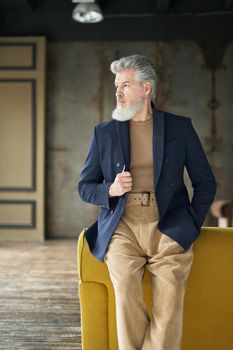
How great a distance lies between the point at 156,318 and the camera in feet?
6.16

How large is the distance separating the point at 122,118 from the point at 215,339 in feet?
3.30

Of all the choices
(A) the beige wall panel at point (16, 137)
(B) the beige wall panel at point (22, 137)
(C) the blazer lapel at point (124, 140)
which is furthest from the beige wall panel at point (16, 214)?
(C) the blazer lapel at point (124, 140)

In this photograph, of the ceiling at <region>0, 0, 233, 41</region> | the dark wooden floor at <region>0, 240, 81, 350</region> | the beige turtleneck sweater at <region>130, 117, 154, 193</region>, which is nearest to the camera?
the beige turtleneck sweater at <region>130, 117, 154, 193</region>

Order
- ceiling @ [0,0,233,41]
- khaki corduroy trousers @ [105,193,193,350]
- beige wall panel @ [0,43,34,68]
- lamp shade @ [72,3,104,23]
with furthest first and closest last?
1. ceiling @ [0,0,233,41]
2. beige wall panel @ [0,43,34,68]
3. lamp shade @ [72,3,104,23]
4. khaki corduroy trousers @ [105,193,193,350]

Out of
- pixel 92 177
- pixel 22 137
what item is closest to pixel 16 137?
pixel 22 137

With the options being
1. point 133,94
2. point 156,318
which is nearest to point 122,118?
point 133,94

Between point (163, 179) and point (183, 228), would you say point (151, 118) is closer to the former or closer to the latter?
point (163, 179)

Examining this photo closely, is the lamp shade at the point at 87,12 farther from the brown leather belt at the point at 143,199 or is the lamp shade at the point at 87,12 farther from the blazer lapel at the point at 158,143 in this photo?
the brown leather belt at the point at 143,199

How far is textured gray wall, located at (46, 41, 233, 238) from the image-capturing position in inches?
276

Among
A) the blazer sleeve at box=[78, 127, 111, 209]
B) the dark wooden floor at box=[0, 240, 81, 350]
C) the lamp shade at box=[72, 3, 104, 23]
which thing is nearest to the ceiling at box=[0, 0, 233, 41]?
the lamp shade at box=[72, 3, 104, 23]

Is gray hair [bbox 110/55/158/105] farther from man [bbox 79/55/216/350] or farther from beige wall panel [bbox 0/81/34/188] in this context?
beige wall panel [bbox 0/81/34/188]

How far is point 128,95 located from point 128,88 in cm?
3

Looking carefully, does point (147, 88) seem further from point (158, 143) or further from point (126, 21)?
point (126, 21)

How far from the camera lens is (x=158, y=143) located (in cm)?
207
